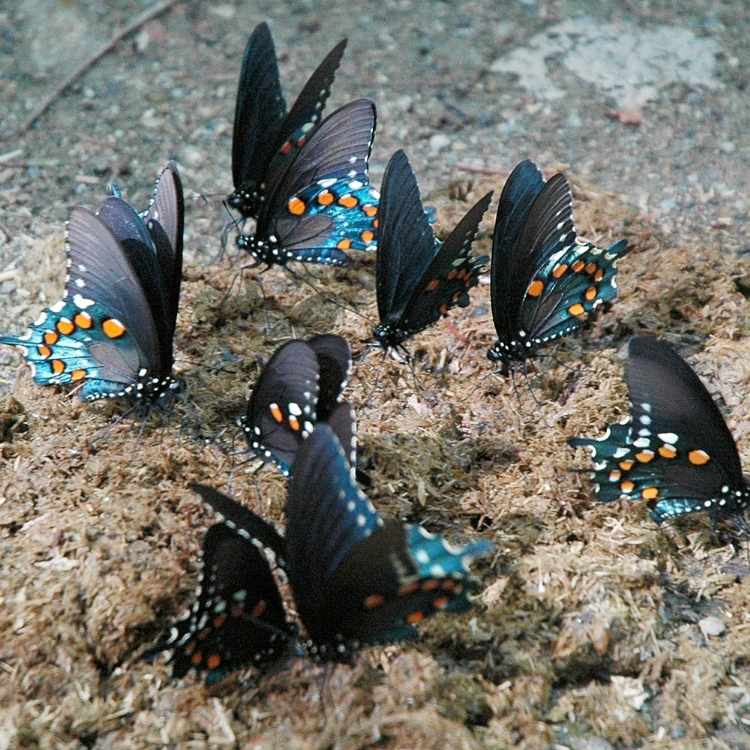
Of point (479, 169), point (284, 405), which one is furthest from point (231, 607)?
point (479, 169)

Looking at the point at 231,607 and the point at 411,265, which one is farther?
the point at 411,265

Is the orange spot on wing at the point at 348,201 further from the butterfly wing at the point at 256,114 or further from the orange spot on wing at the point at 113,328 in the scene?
the orange spot on wing at the point at 113,328

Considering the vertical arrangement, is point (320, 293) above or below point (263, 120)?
below

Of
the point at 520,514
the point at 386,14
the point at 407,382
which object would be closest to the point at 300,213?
the point at 407,382

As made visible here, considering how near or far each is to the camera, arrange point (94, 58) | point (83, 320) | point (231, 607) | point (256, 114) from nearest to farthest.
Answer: point (231, 607)
point (83, 320)
point (256, 114)
point (94, 58)

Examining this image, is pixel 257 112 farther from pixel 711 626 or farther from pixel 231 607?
pixel 711 626

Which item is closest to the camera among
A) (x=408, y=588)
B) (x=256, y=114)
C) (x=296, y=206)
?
(x=408, y=588)

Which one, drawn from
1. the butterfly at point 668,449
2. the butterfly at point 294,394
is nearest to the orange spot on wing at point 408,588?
the butterfly at point 294,394

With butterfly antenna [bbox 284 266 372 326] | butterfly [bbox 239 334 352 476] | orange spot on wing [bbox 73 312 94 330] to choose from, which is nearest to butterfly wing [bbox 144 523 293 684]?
butterfly [bbox 239 334 352 476]
